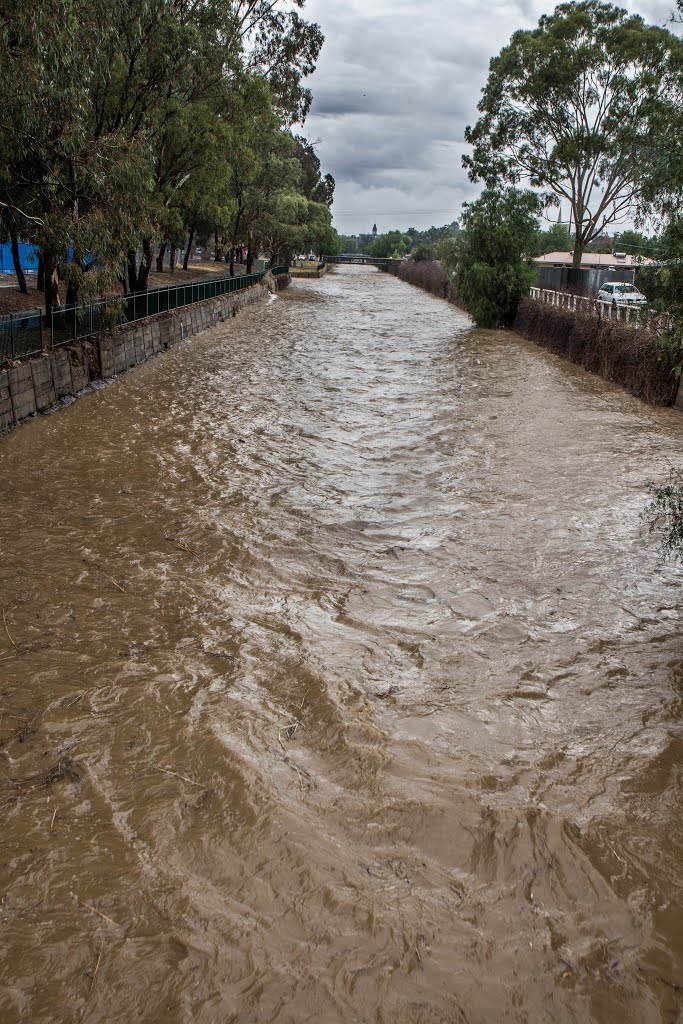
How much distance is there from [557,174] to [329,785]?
145ft

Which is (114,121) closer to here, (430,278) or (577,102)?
(577,102)

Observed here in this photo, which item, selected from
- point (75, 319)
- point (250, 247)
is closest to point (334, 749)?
point (75, 319)

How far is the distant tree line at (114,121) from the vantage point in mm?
12219

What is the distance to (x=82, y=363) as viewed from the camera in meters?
17.7

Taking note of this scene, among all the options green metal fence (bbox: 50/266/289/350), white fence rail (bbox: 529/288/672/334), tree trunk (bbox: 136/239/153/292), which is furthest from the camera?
tree trunk (bbox: 136/239/153/292)

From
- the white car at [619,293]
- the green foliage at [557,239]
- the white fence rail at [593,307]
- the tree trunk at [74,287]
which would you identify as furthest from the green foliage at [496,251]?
the green foliage at [557,239]

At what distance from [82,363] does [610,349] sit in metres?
14.8

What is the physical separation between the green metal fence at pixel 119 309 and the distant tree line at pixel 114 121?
0.61 metres

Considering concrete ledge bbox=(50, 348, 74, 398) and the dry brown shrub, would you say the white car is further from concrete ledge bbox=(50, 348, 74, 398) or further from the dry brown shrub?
concrete ledge bbox=(50, 348, 74, 398)

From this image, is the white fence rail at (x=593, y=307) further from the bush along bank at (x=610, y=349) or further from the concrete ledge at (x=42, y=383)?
the concrete ledge at (x=42, y=383)

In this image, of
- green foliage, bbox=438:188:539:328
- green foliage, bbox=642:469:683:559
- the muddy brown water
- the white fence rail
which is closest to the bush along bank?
the white fence rail

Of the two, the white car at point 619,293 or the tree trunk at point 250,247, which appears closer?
the white car at point 619,293

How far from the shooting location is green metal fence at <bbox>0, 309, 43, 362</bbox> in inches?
555

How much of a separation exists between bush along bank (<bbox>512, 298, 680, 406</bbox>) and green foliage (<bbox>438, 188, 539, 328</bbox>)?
306 centimetres
